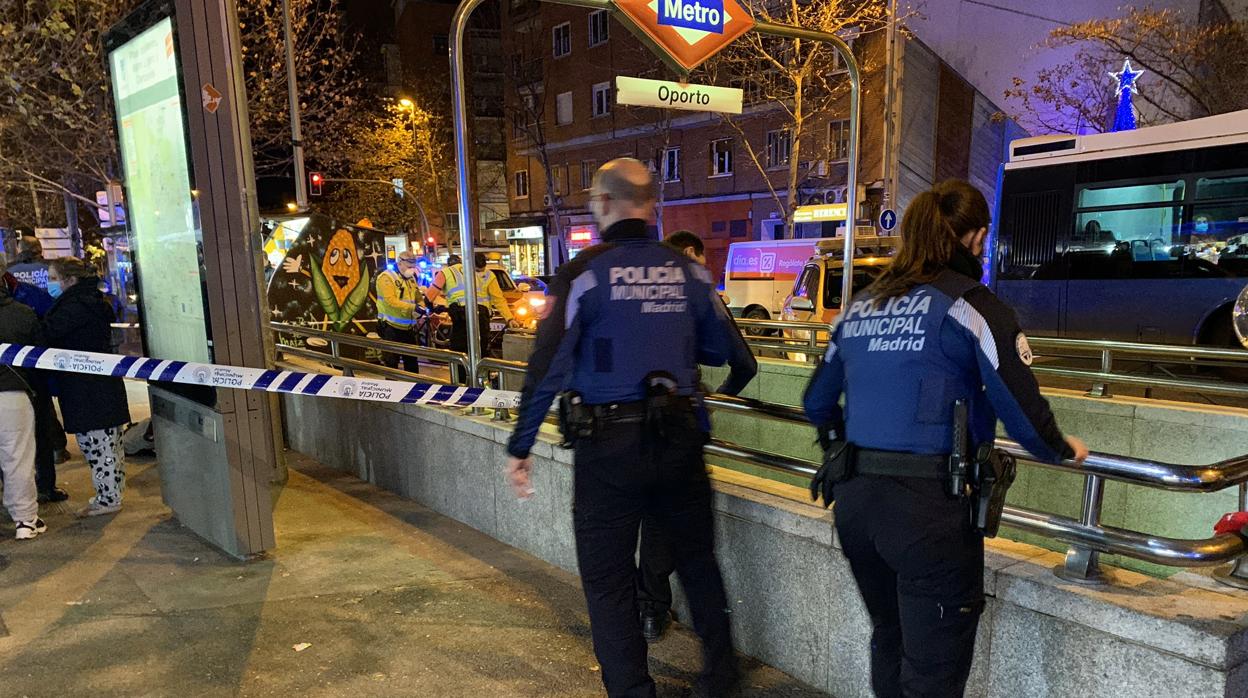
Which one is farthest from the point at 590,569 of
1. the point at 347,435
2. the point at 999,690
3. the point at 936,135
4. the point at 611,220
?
the point at 936,135

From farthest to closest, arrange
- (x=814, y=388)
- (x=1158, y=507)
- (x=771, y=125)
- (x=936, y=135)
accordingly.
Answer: (x=771, y=125) → (x=936, y=135) → (x=1158, y=507) → (x=814, y=388)

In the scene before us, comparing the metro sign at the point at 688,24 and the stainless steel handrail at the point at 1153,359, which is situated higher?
the metro sign at the point at 688,24

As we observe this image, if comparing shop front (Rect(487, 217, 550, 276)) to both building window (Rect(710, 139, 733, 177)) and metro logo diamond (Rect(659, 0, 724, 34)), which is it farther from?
metro logo diamond (Rect(659, 0, 724, 34))

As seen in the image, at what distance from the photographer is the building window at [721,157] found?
30797 mm

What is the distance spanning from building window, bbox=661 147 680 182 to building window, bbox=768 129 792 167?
4.95 metres

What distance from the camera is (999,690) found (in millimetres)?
2645

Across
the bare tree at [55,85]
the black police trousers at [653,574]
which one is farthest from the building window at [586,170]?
the black police trousers at [653,574]

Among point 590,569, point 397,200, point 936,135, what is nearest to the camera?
point 590,569

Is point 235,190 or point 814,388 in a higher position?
point 235,190

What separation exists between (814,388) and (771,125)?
27.8 meters

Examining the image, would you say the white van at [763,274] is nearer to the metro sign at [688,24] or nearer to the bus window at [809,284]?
the bus window at [809,284]

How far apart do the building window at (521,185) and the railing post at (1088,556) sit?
41.6 metres

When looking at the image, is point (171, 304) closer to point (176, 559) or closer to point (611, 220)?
point (176, 559)

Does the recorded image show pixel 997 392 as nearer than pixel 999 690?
Yes
